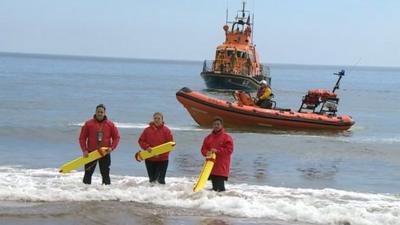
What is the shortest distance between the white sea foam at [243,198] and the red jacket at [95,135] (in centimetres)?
57

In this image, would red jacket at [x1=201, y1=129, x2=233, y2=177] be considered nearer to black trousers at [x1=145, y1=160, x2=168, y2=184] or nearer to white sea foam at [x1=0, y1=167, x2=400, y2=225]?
white sea foam at [x1=0, y1=167, x2=400, y2=225]

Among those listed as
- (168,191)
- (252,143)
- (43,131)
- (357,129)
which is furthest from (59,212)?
(357,129)

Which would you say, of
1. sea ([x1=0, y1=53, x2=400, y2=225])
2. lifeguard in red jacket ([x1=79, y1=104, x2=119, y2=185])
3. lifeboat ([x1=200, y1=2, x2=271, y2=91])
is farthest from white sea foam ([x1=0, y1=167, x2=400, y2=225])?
lifeboat ([x1=200, y1=2, x2=271, y2=91])

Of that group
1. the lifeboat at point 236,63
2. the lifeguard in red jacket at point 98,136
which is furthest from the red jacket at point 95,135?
the lifeboat at point 236,63

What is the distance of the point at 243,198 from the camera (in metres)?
8.80

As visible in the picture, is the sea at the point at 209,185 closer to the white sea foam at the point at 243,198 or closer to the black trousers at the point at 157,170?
the white sea foam at the point at 243,198

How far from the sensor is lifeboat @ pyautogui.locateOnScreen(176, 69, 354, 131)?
65.2 feet

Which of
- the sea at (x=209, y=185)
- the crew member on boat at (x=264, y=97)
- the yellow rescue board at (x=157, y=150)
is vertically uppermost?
the crew member on boat at (x=264, y=97)

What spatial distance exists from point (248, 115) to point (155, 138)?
10822 mm

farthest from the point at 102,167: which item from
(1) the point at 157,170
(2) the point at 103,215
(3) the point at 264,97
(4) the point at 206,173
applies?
(3) the point at 264,97

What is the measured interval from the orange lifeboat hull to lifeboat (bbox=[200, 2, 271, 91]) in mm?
20801

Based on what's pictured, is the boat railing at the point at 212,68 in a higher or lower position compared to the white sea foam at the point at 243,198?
higher

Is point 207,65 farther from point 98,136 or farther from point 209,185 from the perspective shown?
point 98,136

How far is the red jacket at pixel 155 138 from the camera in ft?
29.9
